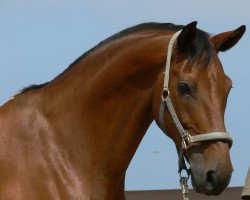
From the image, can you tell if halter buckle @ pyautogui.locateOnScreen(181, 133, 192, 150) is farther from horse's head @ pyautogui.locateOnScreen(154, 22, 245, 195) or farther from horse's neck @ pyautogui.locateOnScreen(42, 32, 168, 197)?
horse's neck @ pyautogui.locateOnScreen(42, 32, 168, 197)

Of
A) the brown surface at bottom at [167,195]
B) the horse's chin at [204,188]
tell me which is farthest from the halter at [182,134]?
the brown surface at bottom at [167,195]

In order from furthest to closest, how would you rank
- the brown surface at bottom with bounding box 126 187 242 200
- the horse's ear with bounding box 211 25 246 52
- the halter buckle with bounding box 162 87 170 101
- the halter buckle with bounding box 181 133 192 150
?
the brown surface at bottom with bounding box 126 187 242 200 → the horse's ear with bounding box 211 25 246 52 → the halter buckle with bounding box 162 87 170 101 → the halter buckle with bounding box 181 133 192 150

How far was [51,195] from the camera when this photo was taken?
602 centimetres

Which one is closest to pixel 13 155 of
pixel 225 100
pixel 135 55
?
pixel 135 55

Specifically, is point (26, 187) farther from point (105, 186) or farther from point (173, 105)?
point (173, 105)

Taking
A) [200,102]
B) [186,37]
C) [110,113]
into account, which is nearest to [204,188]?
[200,102]

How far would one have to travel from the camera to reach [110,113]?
247 inches

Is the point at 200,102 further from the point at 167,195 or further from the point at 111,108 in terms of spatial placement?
the point at 167,195

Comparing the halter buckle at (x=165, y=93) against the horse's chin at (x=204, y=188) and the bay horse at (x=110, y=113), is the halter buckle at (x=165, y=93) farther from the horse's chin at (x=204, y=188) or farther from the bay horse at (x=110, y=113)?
the horse's chin at (x=204, y=188)

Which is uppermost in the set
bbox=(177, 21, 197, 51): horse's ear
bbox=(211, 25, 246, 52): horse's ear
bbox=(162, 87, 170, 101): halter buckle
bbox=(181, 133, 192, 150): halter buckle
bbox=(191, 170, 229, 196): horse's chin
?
bbox=(177, 21, 197, 51): horse's ear

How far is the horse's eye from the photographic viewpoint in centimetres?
595

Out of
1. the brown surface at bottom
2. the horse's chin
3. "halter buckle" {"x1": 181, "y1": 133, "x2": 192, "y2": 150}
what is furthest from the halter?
the brown surface at bottom

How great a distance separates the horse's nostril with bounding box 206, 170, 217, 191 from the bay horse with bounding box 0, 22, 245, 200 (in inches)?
0.6

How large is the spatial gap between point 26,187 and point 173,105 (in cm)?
115
